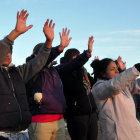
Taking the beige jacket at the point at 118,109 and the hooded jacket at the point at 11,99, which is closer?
the hooded jacket at the point at 11,99

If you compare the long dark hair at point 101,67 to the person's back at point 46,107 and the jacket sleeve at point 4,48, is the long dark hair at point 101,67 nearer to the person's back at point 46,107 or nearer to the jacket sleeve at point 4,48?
the person's back at point 46,107

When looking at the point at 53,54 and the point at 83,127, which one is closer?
the point at 53,54

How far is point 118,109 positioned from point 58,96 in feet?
2.84

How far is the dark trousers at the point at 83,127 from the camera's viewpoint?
4.89 m

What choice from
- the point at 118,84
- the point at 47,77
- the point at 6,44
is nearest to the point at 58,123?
the point at 47,77

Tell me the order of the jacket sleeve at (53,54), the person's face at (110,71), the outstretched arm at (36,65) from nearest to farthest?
the outstretched arm at (36,65), the jacket sleeve at (53,54), the person's face at (110,71)

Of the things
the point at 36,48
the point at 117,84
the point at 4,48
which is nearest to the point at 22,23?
the point at 4,48

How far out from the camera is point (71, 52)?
18.4 ft

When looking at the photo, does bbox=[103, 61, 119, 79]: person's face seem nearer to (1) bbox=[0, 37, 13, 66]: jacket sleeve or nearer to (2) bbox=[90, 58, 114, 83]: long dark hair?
(2) bbox=[90, 58, 114, 83]: long dark hair

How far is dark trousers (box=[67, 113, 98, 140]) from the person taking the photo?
193 inches

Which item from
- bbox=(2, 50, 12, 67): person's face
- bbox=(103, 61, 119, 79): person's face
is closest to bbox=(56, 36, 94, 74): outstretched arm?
bbox=(103, 61, 119, 79): person's face

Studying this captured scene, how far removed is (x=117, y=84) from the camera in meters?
4.10

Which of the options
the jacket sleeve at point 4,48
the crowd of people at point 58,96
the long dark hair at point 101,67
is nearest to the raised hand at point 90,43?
the crowd of people at point 58,96

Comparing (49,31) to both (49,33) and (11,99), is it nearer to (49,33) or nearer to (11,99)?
(49,33)
